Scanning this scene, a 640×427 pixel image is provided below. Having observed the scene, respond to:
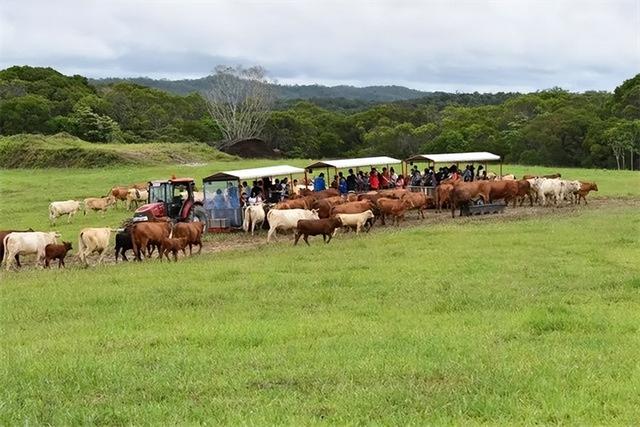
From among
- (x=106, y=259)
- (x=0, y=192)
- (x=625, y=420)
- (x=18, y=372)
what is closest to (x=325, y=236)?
(x=106, y=259)

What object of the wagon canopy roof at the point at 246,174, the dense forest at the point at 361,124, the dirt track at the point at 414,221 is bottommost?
the dirt track at the point at 414,221

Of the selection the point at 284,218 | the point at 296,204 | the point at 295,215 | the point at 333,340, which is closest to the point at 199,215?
the point at 296,204

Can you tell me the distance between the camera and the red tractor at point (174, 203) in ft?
74.8

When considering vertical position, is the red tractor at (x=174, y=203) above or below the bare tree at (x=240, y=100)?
below

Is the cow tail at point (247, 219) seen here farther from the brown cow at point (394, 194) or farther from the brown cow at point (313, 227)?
the brown cow at point (394, 194)

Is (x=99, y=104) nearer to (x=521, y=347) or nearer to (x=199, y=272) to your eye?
(x=199, y=272)

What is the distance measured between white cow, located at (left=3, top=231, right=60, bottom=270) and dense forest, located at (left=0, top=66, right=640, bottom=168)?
4491 cm

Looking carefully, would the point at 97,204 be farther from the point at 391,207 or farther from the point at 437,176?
the point at 437,176

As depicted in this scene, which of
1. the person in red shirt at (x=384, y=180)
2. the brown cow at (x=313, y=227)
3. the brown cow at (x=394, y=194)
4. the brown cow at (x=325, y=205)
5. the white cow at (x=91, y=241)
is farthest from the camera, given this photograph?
the person in red shirt at (x=384, y=180)

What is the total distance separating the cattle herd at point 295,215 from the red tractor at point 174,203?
159 cm

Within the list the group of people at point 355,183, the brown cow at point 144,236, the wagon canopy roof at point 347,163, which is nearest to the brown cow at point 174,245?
the brown cow at point 144,236

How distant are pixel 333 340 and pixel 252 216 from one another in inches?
567

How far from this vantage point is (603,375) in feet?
23.5

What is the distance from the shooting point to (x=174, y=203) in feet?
77.0
